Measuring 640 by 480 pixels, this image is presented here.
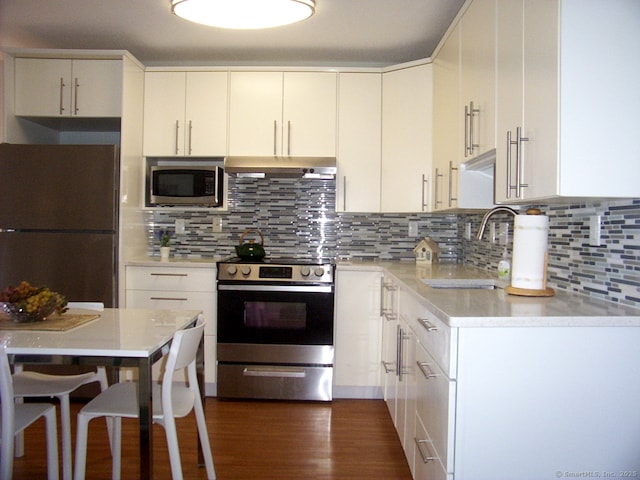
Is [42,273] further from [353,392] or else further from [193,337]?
[353,392]

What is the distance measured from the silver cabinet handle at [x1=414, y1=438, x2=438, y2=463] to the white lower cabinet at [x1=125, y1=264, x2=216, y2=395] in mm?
1745

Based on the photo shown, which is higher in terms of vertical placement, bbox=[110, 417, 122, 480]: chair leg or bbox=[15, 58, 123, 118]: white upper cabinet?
bbox=[15, 58, 123, 118]: white upper cabinet

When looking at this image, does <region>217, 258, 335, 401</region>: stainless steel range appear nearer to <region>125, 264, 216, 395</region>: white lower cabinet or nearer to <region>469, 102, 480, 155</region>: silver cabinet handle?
<region>125, 264, 216, 395</region>: white lower cabinet

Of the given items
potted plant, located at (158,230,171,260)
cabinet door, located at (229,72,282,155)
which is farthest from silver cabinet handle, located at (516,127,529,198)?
potted plant, located at (158,230,171,260)

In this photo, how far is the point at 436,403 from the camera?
1711 mm

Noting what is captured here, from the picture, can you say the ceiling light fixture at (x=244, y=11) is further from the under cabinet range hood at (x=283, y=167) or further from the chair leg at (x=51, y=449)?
the chair leg at (x=51, y=449)

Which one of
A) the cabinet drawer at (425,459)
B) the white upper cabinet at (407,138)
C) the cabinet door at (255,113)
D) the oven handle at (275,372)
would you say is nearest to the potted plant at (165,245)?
the cabinet door at (255,113)

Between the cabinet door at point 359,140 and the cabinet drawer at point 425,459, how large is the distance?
1.83m

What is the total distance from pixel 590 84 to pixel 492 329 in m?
0.80

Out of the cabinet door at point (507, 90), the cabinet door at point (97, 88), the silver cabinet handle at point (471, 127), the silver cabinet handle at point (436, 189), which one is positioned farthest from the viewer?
the cabinet door at point (97, 88)

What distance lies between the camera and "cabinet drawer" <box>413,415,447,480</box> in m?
1.68

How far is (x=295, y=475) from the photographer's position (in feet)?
7.70

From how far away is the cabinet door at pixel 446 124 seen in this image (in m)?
2.75

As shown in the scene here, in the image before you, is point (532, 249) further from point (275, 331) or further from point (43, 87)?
point (43, 87)
